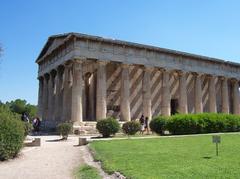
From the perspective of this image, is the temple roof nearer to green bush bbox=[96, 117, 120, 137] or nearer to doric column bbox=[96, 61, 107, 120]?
doric column bbox=[96, 61, 107, 120]

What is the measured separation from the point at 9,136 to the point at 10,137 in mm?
85

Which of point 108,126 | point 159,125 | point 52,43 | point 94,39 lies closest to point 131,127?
point 108,126

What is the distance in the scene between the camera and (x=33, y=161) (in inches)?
520

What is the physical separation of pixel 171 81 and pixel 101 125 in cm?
2317

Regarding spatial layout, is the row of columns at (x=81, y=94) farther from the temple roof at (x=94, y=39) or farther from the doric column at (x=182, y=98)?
the temple roof at (x=94, y=39)

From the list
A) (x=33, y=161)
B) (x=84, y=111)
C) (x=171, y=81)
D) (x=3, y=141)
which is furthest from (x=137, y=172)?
(x=171, y=81)

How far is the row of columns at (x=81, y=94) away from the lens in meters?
31.5

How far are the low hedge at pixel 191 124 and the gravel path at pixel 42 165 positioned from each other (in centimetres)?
1162

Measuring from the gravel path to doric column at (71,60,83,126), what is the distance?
46.3ft

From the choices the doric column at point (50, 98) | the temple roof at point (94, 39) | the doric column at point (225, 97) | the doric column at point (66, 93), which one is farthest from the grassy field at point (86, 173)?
the doric column at point (225, 97)

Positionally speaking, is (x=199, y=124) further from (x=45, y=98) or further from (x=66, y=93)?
(x=45, y=98)

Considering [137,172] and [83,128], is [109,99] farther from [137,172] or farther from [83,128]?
[137,172]

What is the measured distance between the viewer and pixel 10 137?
13719 millimetres

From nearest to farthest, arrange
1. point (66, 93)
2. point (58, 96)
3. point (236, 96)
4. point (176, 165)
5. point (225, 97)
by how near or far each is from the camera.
Result: point (176, 165)
point (66, 93)
point (58, 96)
point (225, 97)
point (236, 96)
